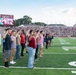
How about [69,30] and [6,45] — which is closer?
[6,45]

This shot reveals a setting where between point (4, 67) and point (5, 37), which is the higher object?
point (5, 37)

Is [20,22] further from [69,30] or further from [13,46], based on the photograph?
[13,46]

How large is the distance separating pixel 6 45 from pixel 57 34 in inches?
2897

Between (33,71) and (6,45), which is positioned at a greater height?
(6,45)

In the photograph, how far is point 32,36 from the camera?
477 inches

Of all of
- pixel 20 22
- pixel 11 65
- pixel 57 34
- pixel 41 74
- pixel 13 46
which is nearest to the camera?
pixel 41 74

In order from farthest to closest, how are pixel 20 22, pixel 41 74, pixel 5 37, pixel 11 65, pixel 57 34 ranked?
1. pixel 20 22
2. pixel 57 34
3. pixel 11 65
4. pixel 5 37
5. pixel 41 74

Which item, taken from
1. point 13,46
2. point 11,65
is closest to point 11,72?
point 11,65

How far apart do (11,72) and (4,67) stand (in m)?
1.33

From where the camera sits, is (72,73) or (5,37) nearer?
(72,73)

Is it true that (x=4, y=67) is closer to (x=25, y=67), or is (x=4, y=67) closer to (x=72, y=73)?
(x=25, y=67)

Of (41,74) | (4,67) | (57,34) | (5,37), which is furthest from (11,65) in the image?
(57,34)

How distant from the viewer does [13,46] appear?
45.3ft

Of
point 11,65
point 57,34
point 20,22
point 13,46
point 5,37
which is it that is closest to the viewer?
point 5,37
